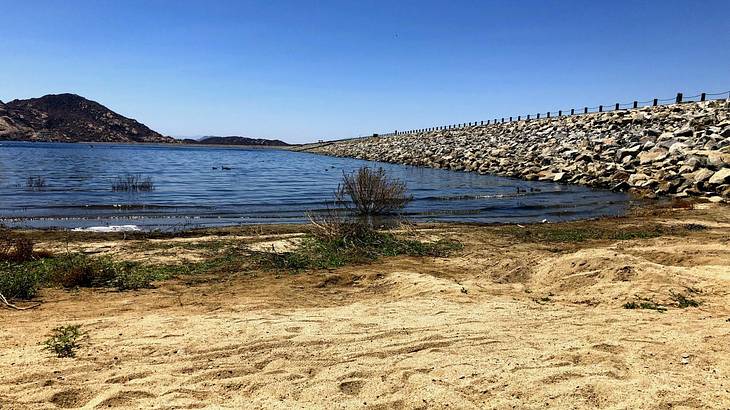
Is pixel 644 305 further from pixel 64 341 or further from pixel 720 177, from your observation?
pixel 720 177

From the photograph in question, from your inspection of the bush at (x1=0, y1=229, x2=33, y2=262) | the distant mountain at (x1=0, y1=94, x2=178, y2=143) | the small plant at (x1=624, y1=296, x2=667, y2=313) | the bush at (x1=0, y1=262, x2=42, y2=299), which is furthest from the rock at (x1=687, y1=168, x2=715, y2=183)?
A: the distant mountain at (x1=0, y1=94, x2=178, y2=143)

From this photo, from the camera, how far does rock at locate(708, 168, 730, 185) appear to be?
53.2ft

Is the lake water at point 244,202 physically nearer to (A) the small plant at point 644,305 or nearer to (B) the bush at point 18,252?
(B) the bush at point 18,252

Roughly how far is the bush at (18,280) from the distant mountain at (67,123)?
449 feet

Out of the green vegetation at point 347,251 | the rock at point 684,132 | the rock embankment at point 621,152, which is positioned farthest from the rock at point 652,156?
the green vegetation at point 347,251

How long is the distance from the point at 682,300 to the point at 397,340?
367 cm

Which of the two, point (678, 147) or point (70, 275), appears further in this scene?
point (678, 147)

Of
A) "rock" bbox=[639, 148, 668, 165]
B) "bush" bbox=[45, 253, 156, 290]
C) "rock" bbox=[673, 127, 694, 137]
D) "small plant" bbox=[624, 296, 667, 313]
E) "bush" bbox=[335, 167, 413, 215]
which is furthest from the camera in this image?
"rock" bbox=[673, 127, 694, 137]

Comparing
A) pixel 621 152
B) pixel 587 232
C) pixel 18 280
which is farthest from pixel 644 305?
pixel 621 152

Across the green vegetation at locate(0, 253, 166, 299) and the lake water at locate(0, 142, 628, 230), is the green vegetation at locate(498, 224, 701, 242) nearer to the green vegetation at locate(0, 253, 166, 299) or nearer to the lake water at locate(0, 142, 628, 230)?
the lake water at locate(0, 142, 628, 230)

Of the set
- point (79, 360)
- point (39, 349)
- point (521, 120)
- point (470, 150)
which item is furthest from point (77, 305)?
point (521, 120)

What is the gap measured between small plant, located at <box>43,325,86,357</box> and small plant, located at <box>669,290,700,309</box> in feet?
21.4

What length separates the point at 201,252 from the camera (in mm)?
9258

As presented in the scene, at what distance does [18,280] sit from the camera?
21.6 feet
